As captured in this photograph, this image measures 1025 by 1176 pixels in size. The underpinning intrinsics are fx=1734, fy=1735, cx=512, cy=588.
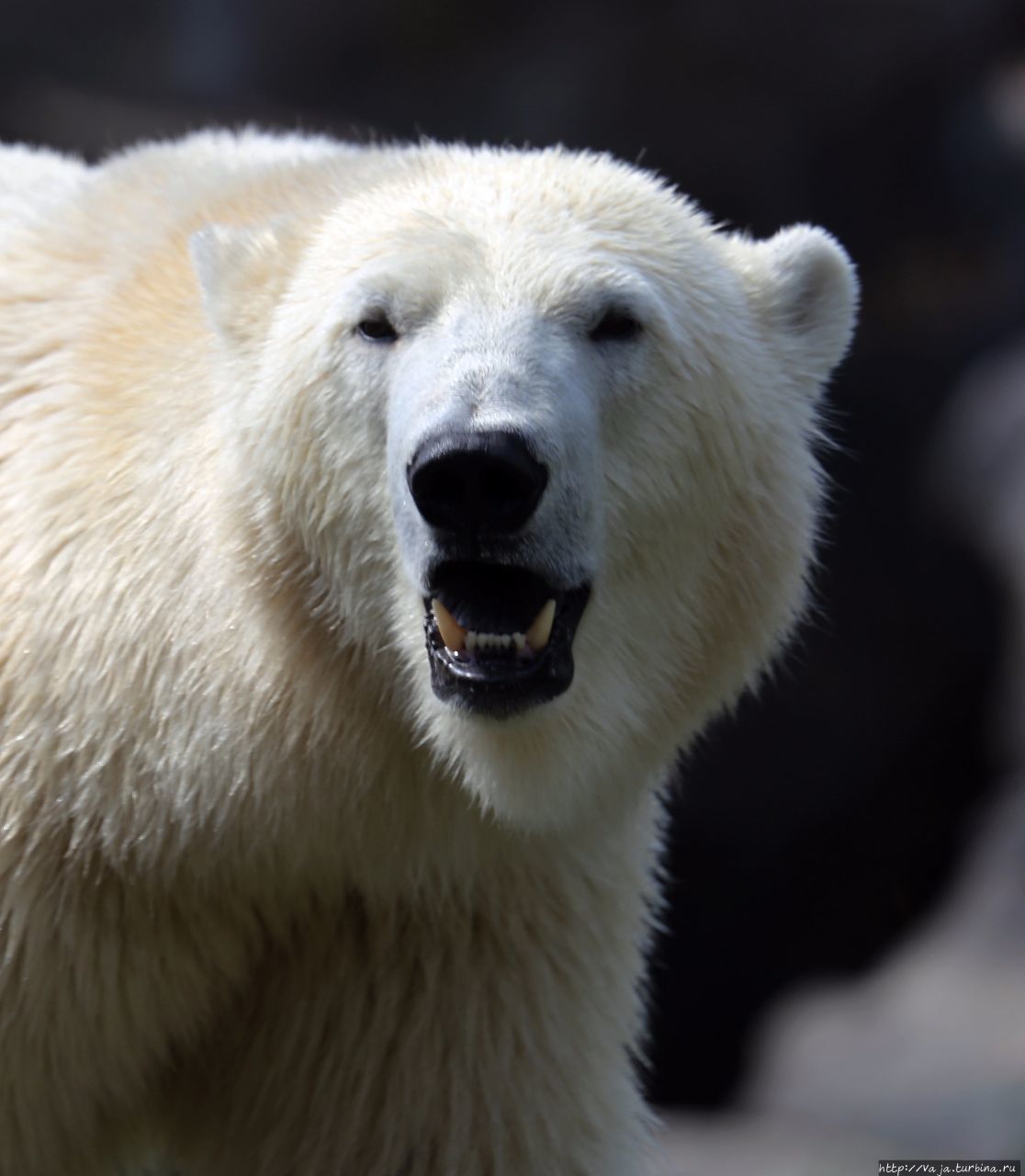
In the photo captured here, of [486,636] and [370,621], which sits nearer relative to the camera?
[486,636]

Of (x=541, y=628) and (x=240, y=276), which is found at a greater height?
(x=240, y=276)

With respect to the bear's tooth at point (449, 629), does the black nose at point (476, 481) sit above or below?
above

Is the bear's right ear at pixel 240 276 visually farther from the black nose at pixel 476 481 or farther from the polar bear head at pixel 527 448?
the black nose at pixel 476 481

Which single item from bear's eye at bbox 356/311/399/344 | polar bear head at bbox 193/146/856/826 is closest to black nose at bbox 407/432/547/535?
polar bear head at bbox 193/146/856/826

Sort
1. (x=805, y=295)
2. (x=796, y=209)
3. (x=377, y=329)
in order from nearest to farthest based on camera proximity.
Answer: (x=377, y=329) → (x=805, y=295) → (x=796, y=209)

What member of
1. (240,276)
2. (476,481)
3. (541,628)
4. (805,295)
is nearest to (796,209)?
(805,295)

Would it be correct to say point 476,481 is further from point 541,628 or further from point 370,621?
point 370,621

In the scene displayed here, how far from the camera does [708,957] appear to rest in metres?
8.21

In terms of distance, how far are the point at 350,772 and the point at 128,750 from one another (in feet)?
0.95

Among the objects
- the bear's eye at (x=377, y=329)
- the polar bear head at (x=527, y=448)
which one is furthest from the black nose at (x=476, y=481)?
the bear's eye at (x=377, y=329)

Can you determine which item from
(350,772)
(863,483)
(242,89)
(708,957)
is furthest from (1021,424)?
(350,772)

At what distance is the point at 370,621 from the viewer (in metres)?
2.11

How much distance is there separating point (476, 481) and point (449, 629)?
202mm

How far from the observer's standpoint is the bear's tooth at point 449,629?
1.95m
